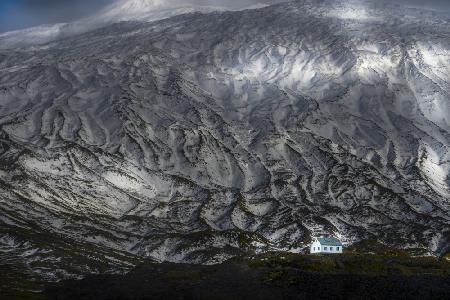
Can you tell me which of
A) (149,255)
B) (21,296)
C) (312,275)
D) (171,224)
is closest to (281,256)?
(312,275)

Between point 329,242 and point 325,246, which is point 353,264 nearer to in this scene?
point 325,246

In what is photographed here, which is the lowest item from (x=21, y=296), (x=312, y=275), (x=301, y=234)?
(x=301, y=234)

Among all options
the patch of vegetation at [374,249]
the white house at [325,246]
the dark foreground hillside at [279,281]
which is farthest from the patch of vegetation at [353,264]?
the patch of vegetation at [374,249]

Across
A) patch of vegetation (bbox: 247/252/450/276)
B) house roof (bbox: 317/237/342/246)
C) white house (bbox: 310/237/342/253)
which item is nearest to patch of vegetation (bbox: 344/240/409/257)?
house roof (bbox: 317/237/342/246)

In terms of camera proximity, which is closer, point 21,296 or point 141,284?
point 21,296

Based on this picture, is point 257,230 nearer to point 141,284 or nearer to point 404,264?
point 404,264

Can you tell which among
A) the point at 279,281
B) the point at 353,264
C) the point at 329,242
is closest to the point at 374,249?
the point at 329,242

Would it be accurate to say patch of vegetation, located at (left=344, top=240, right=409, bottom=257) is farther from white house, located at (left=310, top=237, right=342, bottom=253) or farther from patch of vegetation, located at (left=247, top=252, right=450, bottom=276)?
patch of vegetation, located at (left=247, top=252, right=450, bottom=276)

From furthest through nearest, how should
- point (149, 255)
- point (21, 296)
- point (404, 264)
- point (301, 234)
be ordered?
point (301, 234) < point (149, 255) < point (404, 264) < point (21, 296)
